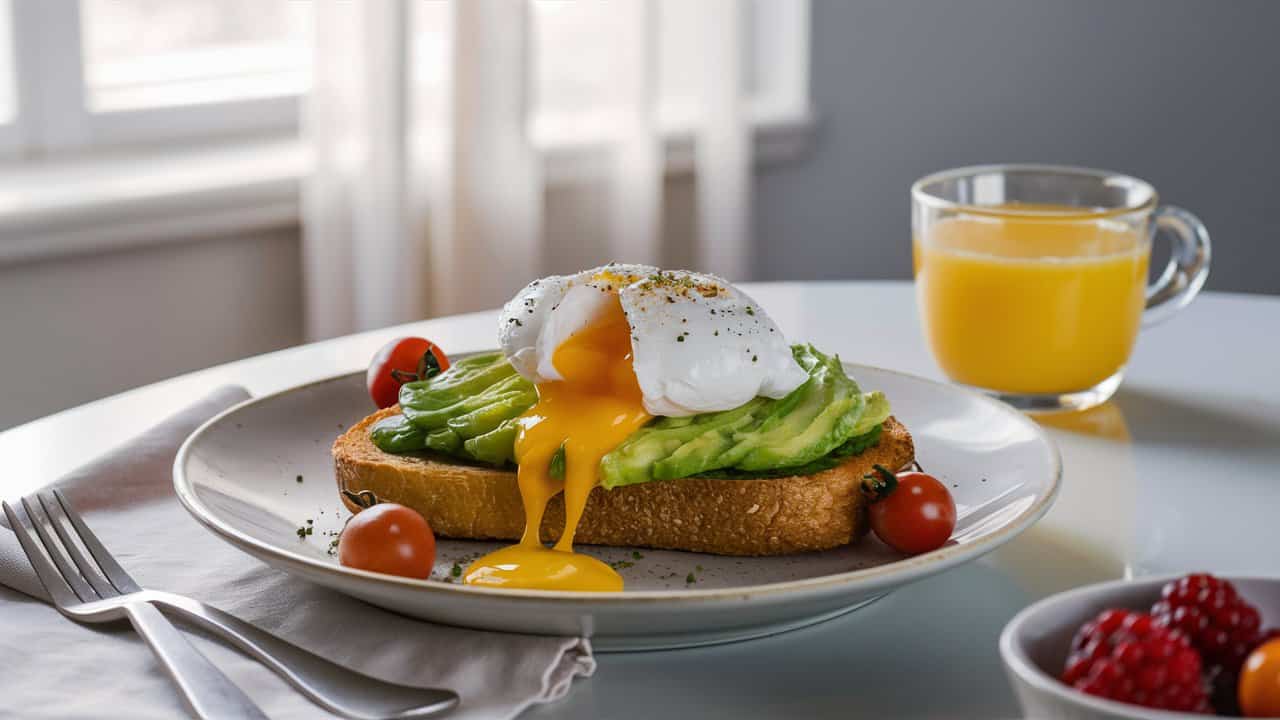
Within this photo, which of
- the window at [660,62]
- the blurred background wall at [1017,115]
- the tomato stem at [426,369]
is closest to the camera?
the tomato stem at [426,369]

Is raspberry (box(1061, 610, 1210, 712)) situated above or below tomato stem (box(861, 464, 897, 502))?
above

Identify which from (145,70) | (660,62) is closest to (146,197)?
(145,70)

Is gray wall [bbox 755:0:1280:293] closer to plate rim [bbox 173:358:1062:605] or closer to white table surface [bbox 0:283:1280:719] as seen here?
white table surface [bbox 0:283:1280:719]

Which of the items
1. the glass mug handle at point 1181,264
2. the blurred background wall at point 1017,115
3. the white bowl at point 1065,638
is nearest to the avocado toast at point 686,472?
the white bowl at point 1065,638

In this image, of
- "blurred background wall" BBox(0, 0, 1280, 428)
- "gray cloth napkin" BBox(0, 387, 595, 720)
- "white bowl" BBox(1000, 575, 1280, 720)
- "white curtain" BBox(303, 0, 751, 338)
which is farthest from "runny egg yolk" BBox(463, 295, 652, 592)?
"blurred background wall" BBox(0, 0, 1280, 428)

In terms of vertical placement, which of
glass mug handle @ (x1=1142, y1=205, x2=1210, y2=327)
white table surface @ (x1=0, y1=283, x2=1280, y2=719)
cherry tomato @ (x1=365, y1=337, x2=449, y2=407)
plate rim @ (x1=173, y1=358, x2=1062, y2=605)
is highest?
glass mug handle @ (x1=1142, y1=205, x2=1210, y2=327)

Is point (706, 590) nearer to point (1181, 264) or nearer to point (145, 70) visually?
point (1181, 264)

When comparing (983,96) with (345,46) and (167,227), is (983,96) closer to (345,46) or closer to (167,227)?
(345,46)

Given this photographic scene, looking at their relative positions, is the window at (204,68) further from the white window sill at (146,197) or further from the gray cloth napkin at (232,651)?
the gray cloth napkin at (232,651)
